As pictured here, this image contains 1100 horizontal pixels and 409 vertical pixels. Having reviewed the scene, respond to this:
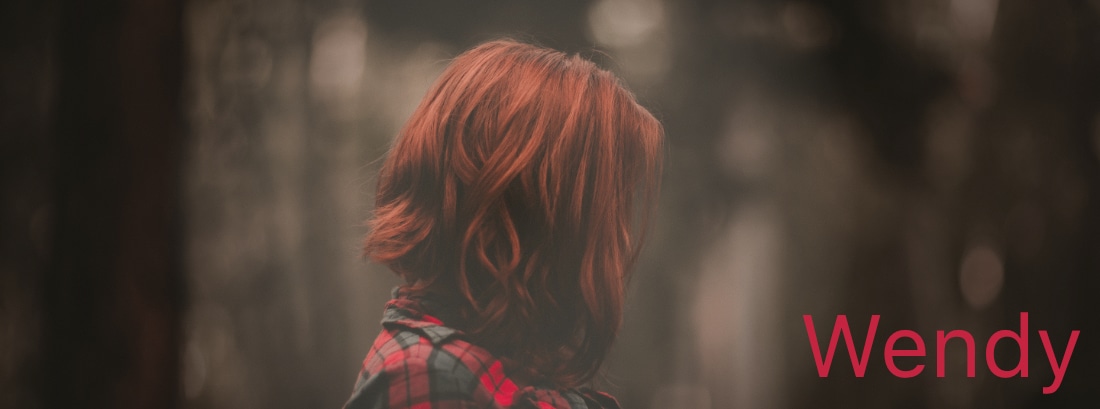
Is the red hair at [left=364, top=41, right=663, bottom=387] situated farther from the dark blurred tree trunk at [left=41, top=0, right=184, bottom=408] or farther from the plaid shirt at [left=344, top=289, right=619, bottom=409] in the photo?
the dark blurred tree trunk at [left=41, top=0, right=184, bottom=408]

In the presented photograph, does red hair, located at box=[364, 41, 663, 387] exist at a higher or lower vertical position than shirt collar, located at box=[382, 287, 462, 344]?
higher

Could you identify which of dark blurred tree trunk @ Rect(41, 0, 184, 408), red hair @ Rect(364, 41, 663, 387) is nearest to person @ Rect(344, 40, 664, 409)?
red hair @ Rect(364, 41, 663, 387)

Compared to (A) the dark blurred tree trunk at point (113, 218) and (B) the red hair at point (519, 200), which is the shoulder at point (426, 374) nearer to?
(B) the red hair at point (519, 200)

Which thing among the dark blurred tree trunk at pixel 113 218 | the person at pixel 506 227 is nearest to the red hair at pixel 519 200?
the person at pixel 506 227

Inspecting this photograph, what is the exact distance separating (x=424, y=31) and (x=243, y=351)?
1.24 ft

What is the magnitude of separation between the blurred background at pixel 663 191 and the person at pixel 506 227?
1.7 inches

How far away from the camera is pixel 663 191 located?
83 centimetres

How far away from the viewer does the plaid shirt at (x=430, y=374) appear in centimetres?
71

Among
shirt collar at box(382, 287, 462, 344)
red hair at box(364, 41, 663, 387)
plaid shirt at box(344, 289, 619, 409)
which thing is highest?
red hair at box(364, 41, 663, 387)

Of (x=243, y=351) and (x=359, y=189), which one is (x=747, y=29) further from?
(x=243, y=351)

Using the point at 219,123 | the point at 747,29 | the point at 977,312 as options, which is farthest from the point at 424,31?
the point at 977,312

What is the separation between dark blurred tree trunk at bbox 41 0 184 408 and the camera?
29.0 inches

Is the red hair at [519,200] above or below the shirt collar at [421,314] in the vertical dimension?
above

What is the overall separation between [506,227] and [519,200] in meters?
0.03
